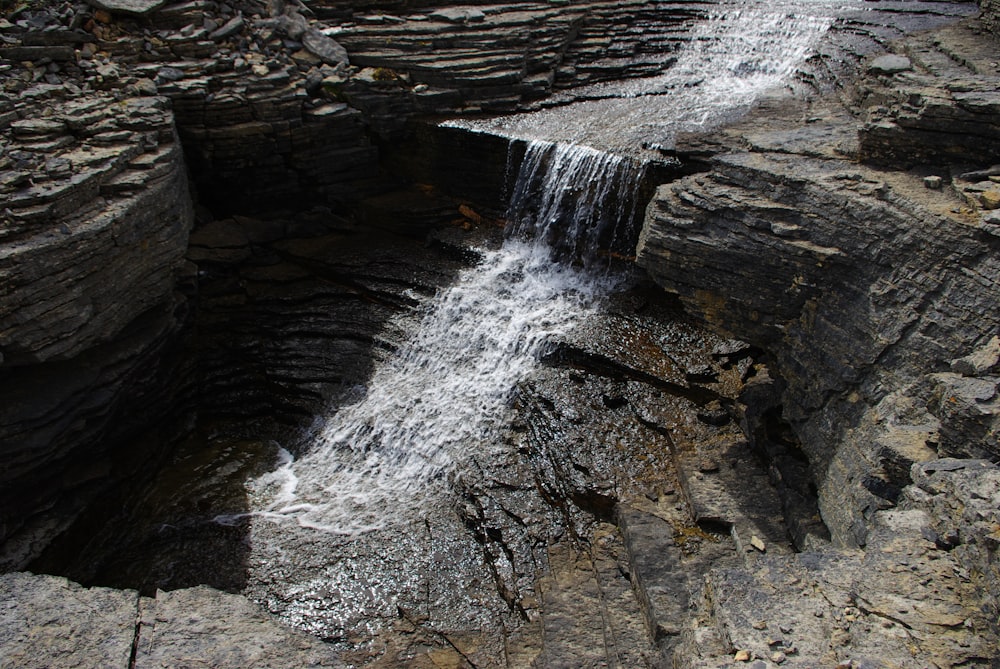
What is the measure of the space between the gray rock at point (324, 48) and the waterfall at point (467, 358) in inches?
170

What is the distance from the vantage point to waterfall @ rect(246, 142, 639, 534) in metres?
9.91

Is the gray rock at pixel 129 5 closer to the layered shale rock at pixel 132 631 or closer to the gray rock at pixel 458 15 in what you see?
the gray rock at pixel 458 15

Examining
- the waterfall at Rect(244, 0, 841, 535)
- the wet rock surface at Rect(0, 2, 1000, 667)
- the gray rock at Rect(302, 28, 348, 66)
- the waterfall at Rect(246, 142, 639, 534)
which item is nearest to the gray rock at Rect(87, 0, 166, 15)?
the wet rock surface at Rect(0, 2, 1000, 667)

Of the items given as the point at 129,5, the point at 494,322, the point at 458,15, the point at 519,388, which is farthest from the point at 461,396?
the point at 129,5

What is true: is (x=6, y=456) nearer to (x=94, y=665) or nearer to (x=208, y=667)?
(x=94, y=665)

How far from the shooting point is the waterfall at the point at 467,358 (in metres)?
9.91

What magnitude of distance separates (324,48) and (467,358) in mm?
6810

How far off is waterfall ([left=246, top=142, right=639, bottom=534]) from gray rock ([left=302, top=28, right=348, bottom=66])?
433 cm

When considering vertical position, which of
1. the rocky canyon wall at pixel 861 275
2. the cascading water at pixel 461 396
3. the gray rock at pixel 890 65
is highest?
the gray rock at pixel 890 65

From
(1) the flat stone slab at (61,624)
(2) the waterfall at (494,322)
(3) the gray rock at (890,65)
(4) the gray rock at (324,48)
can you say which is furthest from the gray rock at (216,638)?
(3) the gray rock at (890,65)

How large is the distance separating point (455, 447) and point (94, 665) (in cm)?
491

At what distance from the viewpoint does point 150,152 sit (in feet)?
33.7

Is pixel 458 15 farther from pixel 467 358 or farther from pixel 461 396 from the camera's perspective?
pixel 461 396

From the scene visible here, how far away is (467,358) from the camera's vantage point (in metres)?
11.0
